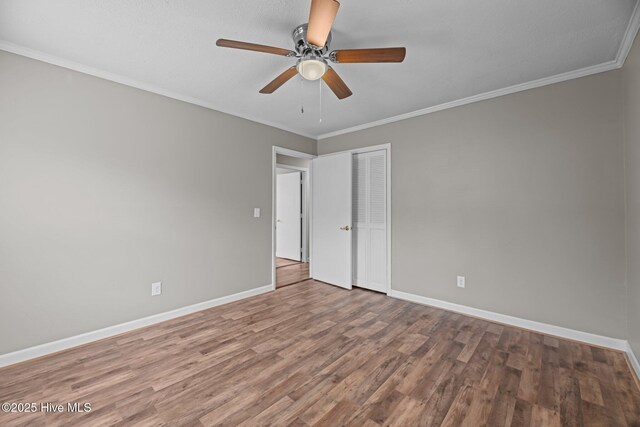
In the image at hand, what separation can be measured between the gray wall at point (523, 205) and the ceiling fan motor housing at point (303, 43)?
6.63 feet

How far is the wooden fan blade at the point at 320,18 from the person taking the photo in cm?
138

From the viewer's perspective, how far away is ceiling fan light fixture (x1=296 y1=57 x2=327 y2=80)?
6.14 feet

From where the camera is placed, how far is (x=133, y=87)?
2.72 metres

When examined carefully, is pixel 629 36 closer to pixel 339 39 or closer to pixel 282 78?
pixel 339 39

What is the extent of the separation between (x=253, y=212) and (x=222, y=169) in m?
0.71

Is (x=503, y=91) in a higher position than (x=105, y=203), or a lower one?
higher

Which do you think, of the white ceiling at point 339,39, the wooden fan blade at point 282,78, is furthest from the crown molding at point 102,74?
the wooden fan blade at point 282,78

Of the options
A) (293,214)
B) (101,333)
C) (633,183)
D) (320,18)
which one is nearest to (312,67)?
(320,18)

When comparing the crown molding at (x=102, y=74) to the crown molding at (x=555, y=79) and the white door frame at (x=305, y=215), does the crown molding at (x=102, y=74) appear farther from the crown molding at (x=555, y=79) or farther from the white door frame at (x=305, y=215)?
the white door frame at (x=305, y=215)

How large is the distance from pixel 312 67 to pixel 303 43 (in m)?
0.21

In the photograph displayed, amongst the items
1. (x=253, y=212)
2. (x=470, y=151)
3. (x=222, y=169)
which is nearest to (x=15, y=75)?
(x=222, y=169)

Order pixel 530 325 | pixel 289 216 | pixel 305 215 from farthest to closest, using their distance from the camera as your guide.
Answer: pixel 289 216, pixel 305 215, pixel 530 325

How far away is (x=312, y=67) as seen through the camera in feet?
6.21

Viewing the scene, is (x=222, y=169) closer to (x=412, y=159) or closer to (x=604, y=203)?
(x=412, y=159)
